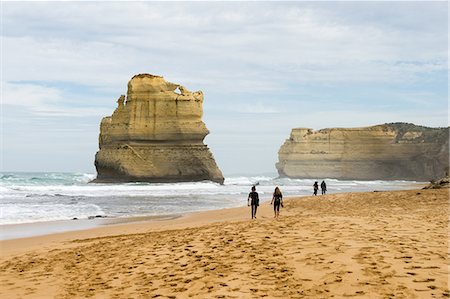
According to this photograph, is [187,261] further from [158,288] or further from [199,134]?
[199,134]

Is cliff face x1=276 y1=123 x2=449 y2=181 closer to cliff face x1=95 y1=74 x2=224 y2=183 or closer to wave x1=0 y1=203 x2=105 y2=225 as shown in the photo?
cliff face x1=95 y1=74 x2=224 y2=183

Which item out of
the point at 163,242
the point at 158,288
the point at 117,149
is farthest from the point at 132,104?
the point at 158,288

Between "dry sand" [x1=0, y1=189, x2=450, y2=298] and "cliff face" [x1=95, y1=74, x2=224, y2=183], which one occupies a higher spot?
"cliff face" [x1=95, y1=74, x2=224, y2=183]

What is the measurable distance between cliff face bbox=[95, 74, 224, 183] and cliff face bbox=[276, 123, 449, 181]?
50342 millimetres

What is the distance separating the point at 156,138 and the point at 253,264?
58.3m

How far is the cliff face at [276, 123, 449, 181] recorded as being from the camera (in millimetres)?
101981

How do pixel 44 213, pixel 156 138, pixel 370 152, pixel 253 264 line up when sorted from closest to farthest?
pixel 253 264 → pixel 44 213 → pixel 156 138 → pixel 370 152

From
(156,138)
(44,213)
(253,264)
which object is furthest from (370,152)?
(253,264)

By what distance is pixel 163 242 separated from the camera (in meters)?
12.2

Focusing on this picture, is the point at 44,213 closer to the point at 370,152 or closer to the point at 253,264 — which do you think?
the point at 253,264

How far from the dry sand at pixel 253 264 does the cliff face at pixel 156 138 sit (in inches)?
2013

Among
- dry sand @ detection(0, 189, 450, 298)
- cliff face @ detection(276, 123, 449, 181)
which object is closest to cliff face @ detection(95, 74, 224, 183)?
cliff face @ detection(276, 123, 449, 181)

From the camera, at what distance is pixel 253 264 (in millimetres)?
8812

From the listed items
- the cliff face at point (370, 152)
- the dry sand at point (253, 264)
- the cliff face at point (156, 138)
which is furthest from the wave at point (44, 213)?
the cliff face at point (370, 152)
